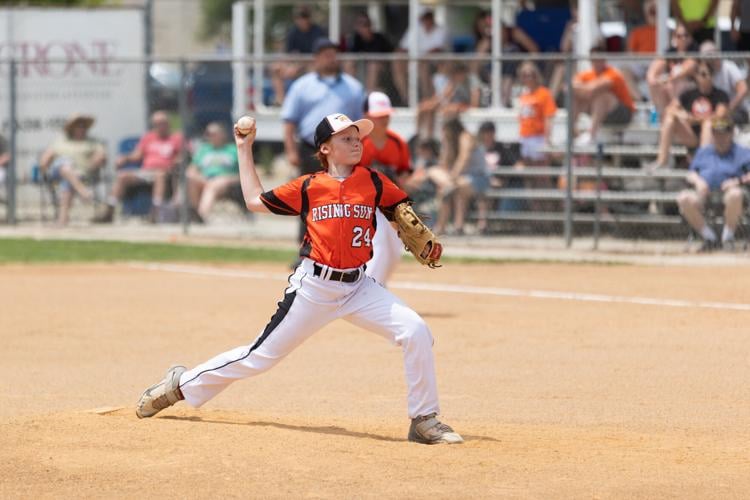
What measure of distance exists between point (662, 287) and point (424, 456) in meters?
7.72

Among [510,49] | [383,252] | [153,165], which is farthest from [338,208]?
[510,49]

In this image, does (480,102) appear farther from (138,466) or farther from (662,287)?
(138,466)

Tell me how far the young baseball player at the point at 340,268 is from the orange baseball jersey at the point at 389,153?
14.4 ft

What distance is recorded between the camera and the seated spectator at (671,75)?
669 inches

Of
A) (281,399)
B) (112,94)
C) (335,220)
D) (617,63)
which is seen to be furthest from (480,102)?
(335,220)

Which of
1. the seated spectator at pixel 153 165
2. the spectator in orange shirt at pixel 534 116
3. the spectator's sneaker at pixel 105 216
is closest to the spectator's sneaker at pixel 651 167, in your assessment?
the spectator in orange shirt at pixel 534 116

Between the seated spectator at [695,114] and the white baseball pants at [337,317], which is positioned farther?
the seated spectator at [695,114]

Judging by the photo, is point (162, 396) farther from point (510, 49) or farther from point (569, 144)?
point (510, 49)

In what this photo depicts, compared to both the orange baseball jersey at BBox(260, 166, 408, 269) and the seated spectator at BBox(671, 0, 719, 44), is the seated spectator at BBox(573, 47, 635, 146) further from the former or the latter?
the orange baseball jersey at BBox(260, 166, 408, 269)

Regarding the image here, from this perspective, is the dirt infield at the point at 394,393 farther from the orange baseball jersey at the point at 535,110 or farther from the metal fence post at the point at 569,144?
the orange baseball jersey at the point at 535,110

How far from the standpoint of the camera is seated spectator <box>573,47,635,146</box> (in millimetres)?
17844

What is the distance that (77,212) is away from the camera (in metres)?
21.5

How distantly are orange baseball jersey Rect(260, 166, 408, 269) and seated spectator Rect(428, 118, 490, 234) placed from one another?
1048 cm

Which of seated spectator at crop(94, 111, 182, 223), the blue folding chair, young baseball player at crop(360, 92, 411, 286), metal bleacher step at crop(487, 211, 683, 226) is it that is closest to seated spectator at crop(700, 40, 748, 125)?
metal bleacher step at crop(487, 211, 683, 226)
